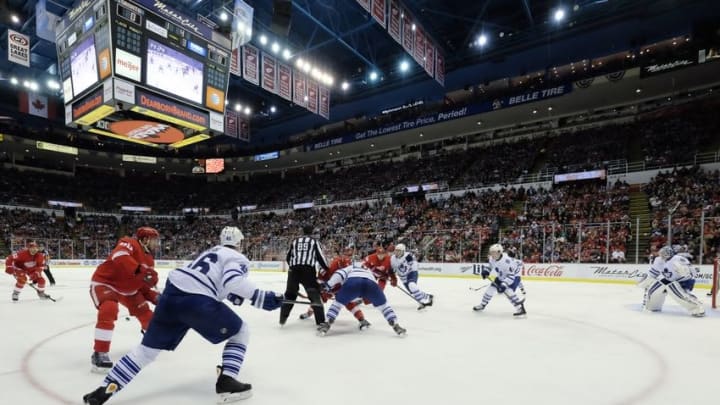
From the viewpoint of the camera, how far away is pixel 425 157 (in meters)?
29.2

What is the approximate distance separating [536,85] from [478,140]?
7202 mm

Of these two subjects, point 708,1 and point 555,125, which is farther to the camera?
point 555,125

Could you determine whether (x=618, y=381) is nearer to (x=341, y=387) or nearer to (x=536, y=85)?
(x=341, y=387)

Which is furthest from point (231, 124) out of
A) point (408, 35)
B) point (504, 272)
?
point (504, 272)

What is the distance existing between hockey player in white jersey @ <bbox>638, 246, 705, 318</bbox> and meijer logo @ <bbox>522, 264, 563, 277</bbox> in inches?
268

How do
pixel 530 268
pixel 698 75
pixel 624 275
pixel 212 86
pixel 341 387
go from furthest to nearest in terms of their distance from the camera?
pixel 698 75 → pixel 530 268 → pixel 624 275 → pixel 212 86 → pixel 341 387

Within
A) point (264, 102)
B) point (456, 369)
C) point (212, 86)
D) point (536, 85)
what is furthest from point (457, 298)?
point (264, 102)

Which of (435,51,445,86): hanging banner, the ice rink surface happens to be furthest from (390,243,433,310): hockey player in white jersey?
(435,51,445,86): hanging banner

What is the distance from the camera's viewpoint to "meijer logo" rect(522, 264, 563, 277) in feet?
45.8

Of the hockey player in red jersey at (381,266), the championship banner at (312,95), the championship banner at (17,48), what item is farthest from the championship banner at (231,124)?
the hockey player in red jersey at (381,266)

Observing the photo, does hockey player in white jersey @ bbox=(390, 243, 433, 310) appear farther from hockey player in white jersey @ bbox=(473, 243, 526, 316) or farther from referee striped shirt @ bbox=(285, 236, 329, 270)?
referee striped shirt @ bbox=(285, 236, 329, 270)

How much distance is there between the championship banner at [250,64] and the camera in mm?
13862

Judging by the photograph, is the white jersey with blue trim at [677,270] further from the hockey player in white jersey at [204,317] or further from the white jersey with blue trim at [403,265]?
the hockey player in white jersey at [204,317]

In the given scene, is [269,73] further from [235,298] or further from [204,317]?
[204,317]
